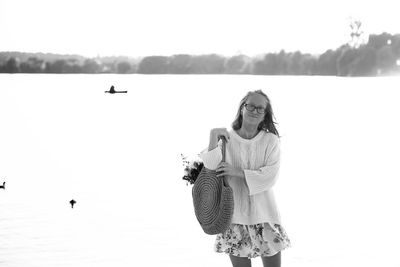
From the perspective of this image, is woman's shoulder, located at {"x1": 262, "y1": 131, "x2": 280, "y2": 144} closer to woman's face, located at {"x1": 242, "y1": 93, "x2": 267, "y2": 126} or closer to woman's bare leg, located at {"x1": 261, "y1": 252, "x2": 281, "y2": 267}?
woman's face, located at {"x1": 242, "y1": 93, "x2": 267, "y2": 126}

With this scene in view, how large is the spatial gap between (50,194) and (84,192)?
45 cm

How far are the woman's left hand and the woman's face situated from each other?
0.26 metres

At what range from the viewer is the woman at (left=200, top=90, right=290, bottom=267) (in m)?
3.82

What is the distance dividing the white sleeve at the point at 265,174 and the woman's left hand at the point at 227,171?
3 cm

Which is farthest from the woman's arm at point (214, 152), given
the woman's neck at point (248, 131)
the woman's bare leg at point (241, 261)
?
the woman's bare leg at point (241, 261)

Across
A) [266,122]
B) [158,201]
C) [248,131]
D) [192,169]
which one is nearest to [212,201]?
[192,169]

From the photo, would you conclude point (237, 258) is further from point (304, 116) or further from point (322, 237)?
point (304, 116)

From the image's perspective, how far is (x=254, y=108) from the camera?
3875 millimetres

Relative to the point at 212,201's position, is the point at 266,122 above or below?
above

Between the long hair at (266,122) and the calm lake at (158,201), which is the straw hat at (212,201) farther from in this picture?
the calm lake at (158,201)

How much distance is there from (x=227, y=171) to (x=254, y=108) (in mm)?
351

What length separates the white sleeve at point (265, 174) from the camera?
3.79 m

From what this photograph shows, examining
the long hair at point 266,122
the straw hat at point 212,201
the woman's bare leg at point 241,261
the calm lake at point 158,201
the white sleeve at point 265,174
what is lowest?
the calm lake at point 158,201

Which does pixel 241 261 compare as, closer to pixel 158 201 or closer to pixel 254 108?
pixel 254 108
